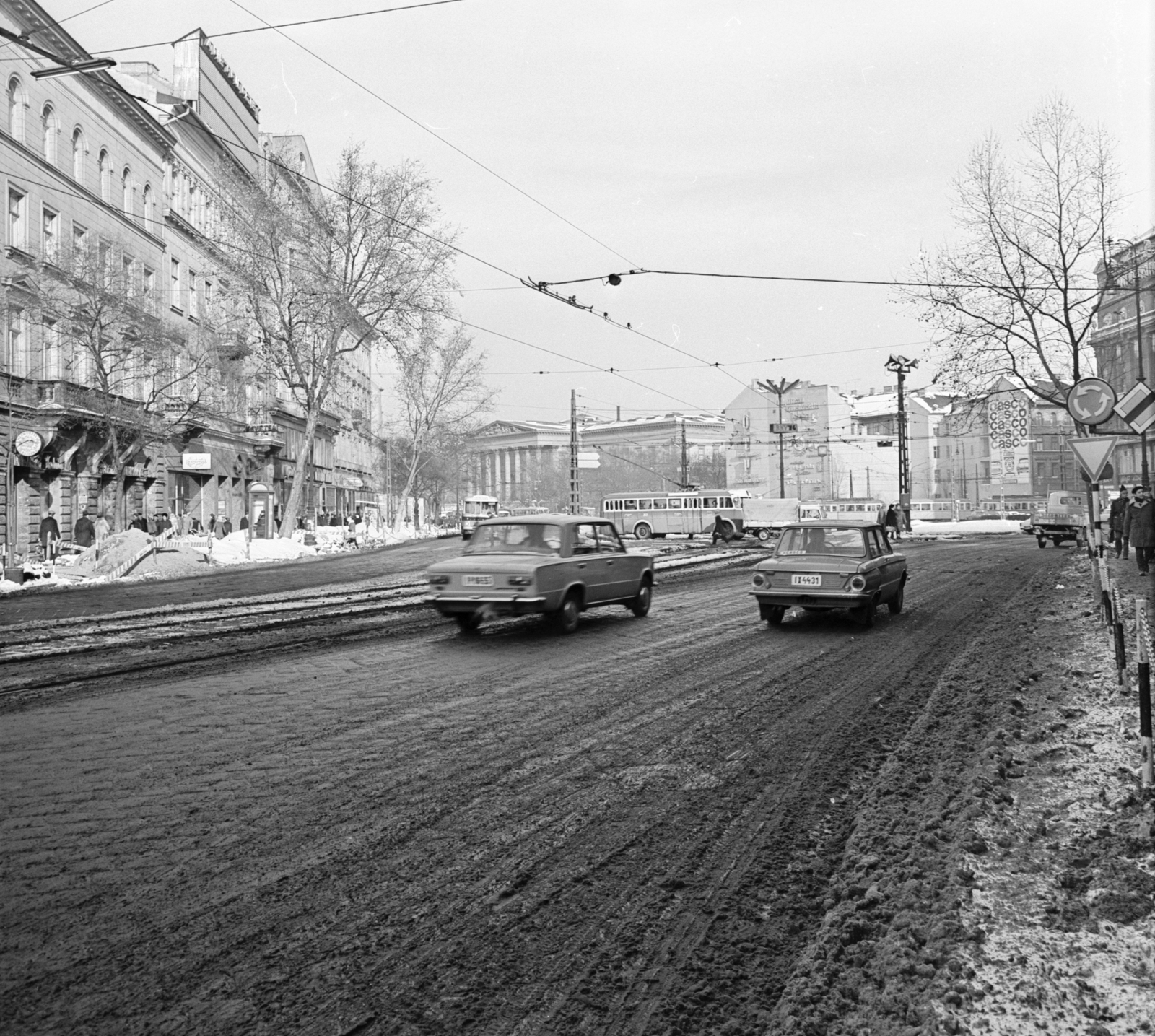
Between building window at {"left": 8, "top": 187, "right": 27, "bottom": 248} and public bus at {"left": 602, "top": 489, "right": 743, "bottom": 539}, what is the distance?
30712 millimetres

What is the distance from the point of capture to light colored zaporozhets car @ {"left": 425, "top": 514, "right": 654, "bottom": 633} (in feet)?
41.8

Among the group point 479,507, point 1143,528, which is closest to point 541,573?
point 1143,528

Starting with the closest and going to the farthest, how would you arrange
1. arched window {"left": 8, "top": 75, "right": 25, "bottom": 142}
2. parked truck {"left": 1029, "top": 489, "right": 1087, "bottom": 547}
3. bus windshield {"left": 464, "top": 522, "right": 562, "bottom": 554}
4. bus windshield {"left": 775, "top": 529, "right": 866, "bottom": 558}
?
bus windshield {"left": 464, "top": 522, "right": 562, "bottom": 554}, bus windshield {"left": 775, "top": 529, "right": 866, "bottom": 558}, arched window {"left": 8, "top": 75, "right": 25, "bottom": 142}, parked truck {"left": 1029, "top": 489, "right": 1087, "bottom": 547}

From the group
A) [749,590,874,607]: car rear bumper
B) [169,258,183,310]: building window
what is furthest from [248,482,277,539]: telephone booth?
[749,590,874,607]: car rear bumper

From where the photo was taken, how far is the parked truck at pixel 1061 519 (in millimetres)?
38281

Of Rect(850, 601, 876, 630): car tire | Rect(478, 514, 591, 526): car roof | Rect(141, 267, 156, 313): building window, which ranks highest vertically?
Rect(141, 267, 156, 313): building window

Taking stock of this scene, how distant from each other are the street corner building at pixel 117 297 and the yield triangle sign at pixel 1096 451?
1813 centimetres

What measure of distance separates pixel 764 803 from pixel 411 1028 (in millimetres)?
2852

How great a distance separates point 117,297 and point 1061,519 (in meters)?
32.5

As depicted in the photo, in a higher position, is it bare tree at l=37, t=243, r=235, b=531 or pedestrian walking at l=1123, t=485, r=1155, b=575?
bare tree at l=37, t=243, r=235, b=531

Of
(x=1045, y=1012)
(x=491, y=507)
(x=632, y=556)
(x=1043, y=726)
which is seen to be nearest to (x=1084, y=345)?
(x=632, y=556)

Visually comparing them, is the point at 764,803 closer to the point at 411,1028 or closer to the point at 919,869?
the point at 919,869

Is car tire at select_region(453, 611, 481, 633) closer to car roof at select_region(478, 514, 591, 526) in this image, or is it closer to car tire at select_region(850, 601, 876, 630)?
car roof at select_region(478, 514, 591, 526)

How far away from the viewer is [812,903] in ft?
13.8
